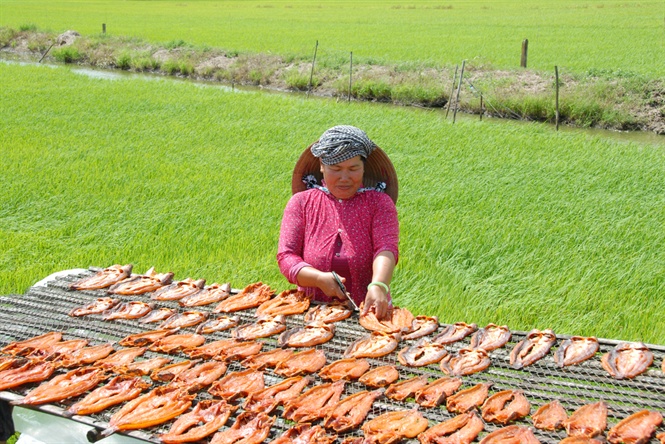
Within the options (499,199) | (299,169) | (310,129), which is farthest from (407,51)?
(299,169)

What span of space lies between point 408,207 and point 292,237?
12.9ft

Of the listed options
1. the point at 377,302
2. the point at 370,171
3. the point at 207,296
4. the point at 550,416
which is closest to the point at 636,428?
the point at 550,416

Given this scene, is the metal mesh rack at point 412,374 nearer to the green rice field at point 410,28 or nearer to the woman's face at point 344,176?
the woman's face at point 344,176

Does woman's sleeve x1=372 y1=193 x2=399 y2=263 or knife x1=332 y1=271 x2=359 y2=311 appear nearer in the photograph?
knife x1=332 y1=271 x2=359 y2=311

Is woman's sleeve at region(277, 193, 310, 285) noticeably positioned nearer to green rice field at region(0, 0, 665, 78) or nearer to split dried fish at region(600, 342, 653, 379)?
split dried fish at region(600, 342, 653, 379)

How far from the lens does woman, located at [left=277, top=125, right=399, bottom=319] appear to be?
3279mm

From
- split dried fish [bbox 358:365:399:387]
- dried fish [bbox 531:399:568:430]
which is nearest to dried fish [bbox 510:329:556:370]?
dried fish [bbox 531:399:568:430]

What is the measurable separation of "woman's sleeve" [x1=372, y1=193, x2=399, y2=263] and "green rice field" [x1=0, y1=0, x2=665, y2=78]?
1545cm

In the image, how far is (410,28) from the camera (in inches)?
1329

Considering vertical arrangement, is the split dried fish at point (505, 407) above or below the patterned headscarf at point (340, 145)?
below

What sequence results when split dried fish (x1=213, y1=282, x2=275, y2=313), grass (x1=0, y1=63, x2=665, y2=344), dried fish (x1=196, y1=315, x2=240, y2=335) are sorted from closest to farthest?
dried fish (x1=196, y1=315, x2=240, y2=335), split dried fish (x1=213, y1=282, x2=275, y2=313), grass (x1=0, y1=63, x2=665, y2=344)

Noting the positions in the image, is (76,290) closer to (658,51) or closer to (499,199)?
(499,199)

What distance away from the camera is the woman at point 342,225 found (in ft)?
10.8

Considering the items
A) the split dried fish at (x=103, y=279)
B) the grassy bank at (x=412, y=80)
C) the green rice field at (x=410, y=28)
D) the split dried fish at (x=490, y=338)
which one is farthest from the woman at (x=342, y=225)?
the green rice field at (x=410, y=28)
